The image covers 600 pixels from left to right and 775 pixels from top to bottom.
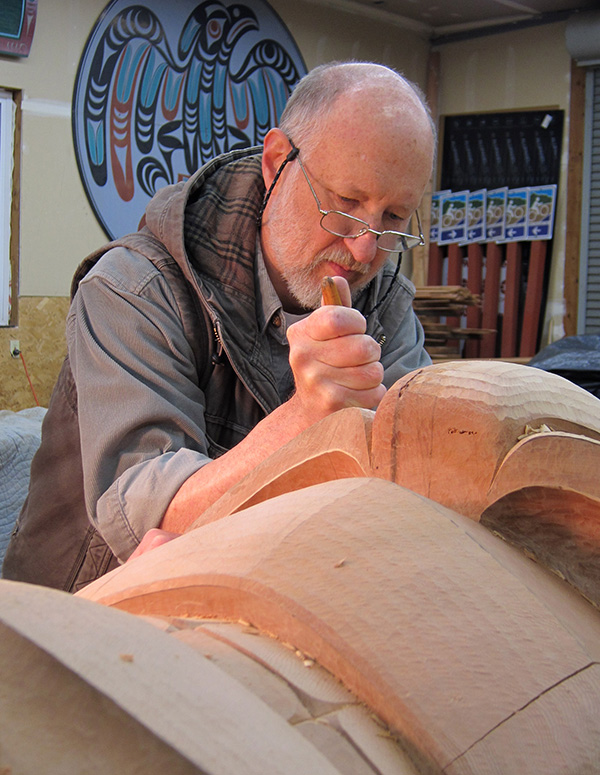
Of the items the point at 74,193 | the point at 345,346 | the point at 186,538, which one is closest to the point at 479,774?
the point at 186,538

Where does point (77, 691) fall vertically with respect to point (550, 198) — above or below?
below

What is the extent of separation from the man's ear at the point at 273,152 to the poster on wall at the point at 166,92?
110 inches

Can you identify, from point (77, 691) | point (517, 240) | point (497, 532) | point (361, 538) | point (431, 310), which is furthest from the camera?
point (517, 240)

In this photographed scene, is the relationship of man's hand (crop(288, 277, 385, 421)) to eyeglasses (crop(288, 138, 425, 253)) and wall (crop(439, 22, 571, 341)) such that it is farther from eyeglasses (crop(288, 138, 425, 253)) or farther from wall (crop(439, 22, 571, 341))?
wall (crop(439, 22, 571, 341))

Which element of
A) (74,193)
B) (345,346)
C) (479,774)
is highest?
(74,193)

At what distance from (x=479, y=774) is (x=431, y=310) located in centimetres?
534

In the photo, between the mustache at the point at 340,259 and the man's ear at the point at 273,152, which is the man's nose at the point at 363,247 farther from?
the man's ear at the point at 273,152

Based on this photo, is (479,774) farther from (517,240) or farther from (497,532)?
(517,240)

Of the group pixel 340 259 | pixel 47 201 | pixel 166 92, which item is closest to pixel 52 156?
pixel 47 201

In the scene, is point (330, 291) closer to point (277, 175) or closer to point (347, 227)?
point (347, 227)

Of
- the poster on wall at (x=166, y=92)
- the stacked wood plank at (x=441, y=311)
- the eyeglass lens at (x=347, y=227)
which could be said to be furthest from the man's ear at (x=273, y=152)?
the stacked wood plank at (x=441, y=311)

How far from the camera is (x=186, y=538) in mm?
652

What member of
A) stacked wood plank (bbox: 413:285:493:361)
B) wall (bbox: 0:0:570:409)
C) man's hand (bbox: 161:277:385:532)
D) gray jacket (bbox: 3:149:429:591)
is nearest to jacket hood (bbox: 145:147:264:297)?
gray jacket (bbox: 3:149:429:591)

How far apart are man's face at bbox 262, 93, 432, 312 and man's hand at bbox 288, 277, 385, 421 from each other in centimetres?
57
